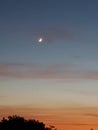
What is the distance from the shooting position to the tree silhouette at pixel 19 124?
10025 centimetres

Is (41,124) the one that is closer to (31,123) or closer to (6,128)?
(31,123)

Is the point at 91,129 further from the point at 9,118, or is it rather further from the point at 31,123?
the point at 9,118

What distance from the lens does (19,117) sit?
352ft

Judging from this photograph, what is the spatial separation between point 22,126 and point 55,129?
12877 millimetres

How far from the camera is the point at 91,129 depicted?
105 metres

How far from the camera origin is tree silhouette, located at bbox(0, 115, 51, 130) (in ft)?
329

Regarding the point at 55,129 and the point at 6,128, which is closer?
the point at 6,128

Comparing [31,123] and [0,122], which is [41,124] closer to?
[31,123]

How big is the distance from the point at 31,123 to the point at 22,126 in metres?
4.11

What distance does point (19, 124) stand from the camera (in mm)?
101875

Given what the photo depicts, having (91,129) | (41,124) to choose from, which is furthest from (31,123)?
(91,129)

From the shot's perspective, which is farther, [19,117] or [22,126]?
[19,117]

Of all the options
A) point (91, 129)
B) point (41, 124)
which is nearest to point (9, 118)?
point (41, 124)

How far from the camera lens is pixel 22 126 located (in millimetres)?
99750
